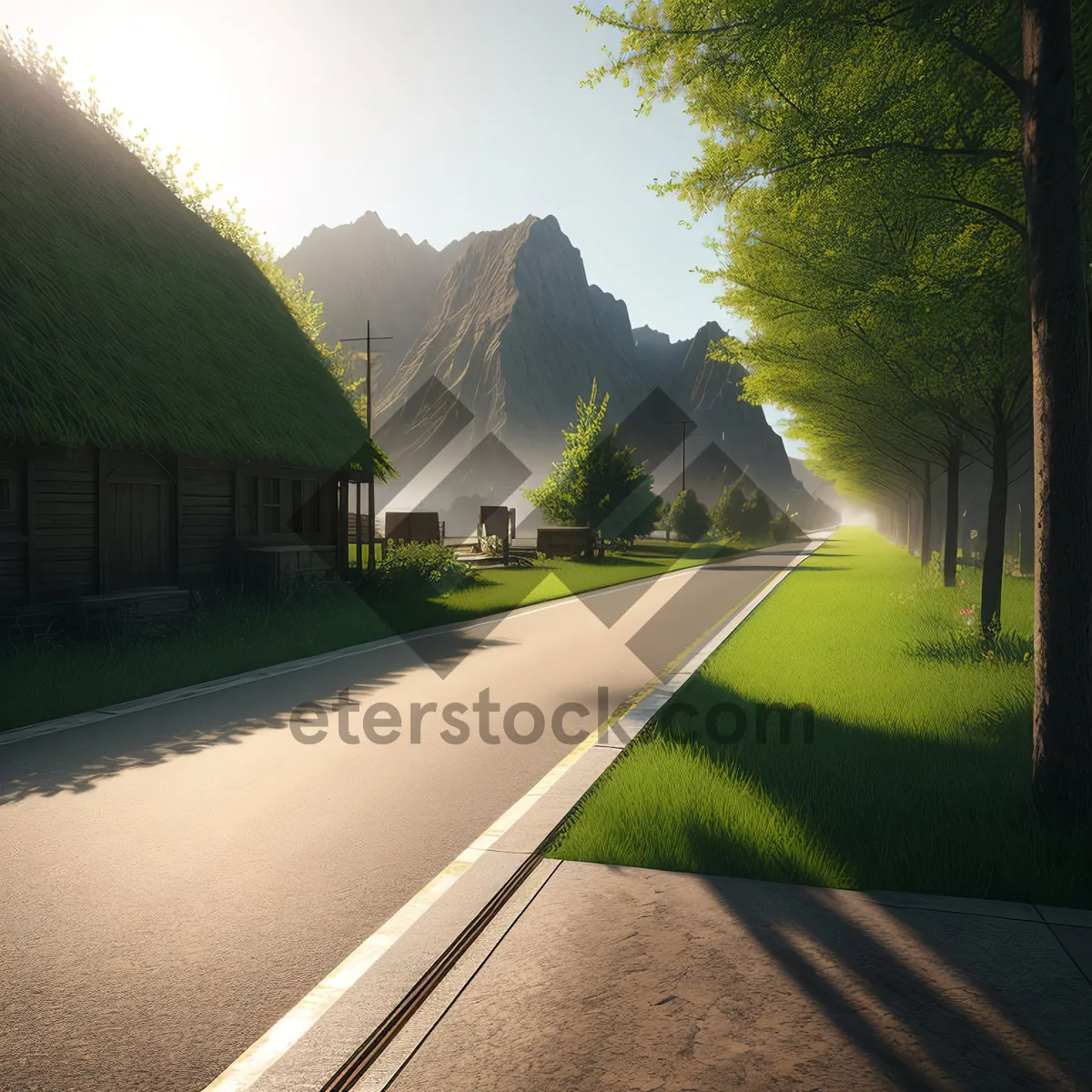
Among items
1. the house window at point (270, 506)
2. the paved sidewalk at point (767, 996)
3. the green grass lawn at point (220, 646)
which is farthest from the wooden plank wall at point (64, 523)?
the paved sidewalk at point (767, 996)

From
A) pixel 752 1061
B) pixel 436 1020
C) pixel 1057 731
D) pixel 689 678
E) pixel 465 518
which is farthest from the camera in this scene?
pixel 465 518

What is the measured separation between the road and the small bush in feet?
34.8

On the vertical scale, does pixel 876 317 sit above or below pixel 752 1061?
above

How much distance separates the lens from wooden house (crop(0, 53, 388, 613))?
43.1ft

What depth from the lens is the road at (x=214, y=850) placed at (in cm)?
344

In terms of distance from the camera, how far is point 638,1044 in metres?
3.27

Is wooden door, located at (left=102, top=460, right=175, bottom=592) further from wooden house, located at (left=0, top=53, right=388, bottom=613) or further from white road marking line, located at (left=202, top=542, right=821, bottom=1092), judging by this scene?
white road marking line, located at (left=202, top=542, right=821, bottom=1092)

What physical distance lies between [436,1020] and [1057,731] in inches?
165

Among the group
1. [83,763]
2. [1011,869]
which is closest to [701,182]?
[1011,869]

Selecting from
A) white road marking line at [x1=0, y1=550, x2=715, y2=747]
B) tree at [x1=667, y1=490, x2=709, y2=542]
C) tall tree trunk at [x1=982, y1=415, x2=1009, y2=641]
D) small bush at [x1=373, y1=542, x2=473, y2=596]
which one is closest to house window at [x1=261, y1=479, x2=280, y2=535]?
small bush at [x1=373, y1=542, x2=473, y2=596]

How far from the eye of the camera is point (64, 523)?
13930 mm

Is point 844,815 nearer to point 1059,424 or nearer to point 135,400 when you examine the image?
point 1059,424

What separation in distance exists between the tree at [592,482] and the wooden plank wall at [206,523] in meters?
24.7

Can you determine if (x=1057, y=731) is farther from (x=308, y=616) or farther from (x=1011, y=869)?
(x=308, y=616)
